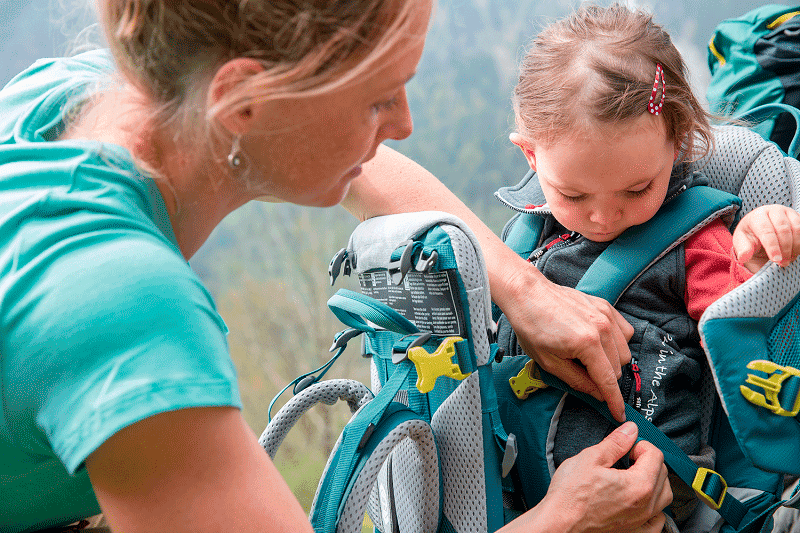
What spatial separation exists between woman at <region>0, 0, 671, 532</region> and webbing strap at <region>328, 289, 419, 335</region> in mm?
240

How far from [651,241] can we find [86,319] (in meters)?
0.91

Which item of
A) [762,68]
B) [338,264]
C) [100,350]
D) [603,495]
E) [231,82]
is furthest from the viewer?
[762,68]

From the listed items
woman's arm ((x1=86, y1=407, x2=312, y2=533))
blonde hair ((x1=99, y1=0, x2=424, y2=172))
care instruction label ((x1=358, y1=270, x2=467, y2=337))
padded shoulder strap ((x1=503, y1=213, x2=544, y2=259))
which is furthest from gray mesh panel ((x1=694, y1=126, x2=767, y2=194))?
woman's arm ((x1=86, y1=407, x2=312, y2=533))

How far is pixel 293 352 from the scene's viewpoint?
2.84 metres

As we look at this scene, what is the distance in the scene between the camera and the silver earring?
644 mm

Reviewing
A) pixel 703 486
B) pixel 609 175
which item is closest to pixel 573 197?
pixel 609 175

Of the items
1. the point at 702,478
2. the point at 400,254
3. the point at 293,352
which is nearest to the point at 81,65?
the point at 400,254

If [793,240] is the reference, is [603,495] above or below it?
below

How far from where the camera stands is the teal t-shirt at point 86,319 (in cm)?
49

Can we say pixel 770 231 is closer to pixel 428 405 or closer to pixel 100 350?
pixel 428 405

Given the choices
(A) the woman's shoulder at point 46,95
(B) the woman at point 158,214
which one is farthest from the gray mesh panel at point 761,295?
(A) the woman's shoulder at point 46,95

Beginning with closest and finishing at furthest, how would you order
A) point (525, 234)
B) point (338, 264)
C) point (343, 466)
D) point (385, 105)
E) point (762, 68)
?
1. point (385, 105)
2. point (343, 466)
3. point (338, 264)
4. point (525, 234)
5. point (762, 68)

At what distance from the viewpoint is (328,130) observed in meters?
0.65

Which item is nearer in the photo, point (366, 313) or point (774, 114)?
point (366, 313)
